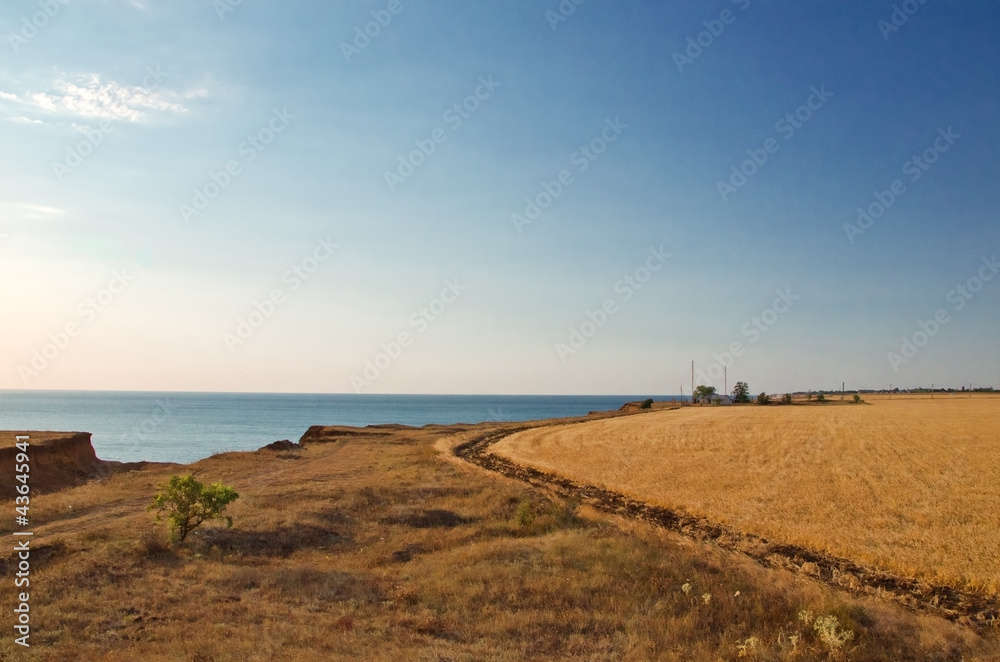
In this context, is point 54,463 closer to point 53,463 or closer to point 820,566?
point 53,463

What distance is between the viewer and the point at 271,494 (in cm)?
2623

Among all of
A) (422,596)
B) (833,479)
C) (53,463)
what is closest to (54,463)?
(53,463)

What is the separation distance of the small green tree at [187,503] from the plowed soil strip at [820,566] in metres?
15.2

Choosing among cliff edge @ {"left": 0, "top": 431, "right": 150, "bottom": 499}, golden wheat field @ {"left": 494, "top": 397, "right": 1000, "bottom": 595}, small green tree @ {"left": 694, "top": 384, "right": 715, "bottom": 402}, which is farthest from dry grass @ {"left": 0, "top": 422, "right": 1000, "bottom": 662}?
small green tree @ {"left": 694, "top": 384, "right": 715, "bottom": 402}

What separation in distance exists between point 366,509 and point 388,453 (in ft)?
70.5

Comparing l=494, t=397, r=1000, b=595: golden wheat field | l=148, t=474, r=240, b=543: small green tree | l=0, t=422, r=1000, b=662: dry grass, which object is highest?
l=148, t=474, r=240, b=543: small green tree

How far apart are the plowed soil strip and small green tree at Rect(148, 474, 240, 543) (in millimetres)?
15246

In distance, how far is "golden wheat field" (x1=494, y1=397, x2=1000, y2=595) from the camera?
62.9 ft

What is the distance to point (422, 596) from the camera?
1395 centimetres

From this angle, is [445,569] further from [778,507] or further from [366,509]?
[778,507]

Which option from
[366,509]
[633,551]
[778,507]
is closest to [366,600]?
[633,551]

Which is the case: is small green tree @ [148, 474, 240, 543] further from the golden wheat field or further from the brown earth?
the golden wheat field

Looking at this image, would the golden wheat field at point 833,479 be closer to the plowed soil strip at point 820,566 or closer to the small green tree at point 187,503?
the plowed soil strip at point 820,566

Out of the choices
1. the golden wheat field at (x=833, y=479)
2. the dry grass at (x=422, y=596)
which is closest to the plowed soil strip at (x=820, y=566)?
the golden wheat field at (x=833, y=479)
